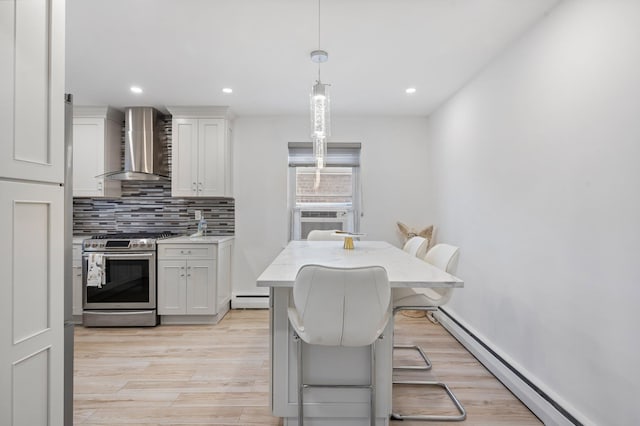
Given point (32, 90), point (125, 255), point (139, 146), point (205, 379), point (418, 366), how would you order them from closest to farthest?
point (32, 90), point (205, 379), point (418, 366), point (125, 255), point (139, 146)

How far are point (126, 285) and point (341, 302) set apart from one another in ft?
9.82

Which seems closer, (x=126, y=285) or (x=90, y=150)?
(x=126, y=285)

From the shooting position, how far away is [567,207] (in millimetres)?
1785

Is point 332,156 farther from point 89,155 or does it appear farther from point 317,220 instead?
point 89,155

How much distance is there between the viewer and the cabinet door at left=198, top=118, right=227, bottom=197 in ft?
12.4

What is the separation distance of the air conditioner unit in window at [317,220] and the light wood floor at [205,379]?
54.7 inches

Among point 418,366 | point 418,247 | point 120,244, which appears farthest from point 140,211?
point 418,366

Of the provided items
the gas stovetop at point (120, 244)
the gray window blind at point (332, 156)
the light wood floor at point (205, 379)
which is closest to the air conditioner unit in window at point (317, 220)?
the gray window blind at point (332, 156)

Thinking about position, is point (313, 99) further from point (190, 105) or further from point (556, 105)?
point (190, 105)

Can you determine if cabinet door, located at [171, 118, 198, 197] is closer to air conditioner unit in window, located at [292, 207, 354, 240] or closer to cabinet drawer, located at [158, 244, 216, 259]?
cabinet drawer, located at [158, 244, 216, 259]

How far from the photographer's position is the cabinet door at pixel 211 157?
3.77m

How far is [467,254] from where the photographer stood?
120 inches

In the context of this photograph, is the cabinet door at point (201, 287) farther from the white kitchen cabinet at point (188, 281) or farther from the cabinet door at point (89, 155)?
Answer: the cabinet door at point (89, 155)

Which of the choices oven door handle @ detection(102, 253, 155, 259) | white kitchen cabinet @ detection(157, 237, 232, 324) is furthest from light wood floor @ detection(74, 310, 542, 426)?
oven door handle @ detection(102, 253, 155, 259)
